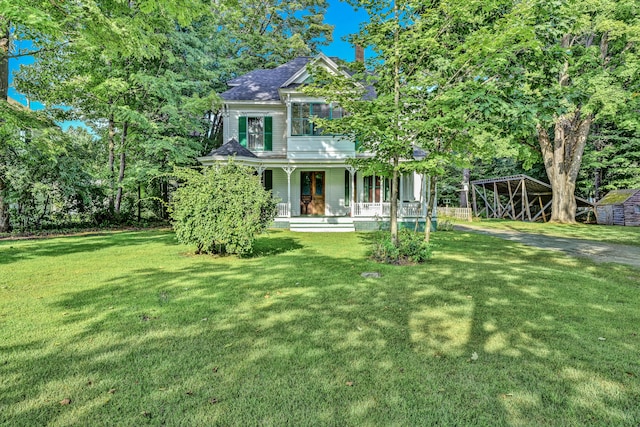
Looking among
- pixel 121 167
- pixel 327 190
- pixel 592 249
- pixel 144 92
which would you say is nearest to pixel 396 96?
pixel 592 249

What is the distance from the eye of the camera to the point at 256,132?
1714 centimetres

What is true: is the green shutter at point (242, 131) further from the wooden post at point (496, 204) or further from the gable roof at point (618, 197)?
the gable roof at point (618, 197)

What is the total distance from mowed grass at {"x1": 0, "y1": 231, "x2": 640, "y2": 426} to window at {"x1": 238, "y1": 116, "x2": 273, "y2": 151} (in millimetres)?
11189

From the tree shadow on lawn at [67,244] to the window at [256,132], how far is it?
639cm

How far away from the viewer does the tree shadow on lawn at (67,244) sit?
8406 millimetres

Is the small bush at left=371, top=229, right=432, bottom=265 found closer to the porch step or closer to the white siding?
the porch step

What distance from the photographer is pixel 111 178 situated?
1529 centimetres

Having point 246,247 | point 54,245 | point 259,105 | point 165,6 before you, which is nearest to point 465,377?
point 246,247

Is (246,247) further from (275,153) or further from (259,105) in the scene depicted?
(259,105)

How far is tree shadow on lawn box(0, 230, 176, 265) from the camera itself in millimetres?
8406

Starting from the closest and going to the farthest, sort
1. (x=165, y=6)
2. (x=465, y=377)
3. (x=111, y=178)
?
(x=465, y=377)
(x=165, y=6)
(x=111, y=178)

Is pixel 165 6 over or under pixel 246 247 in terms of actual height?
over

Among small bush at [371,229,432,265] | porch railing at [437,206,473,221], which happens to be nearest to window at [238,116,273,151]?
small bush at [371,229,432,265]

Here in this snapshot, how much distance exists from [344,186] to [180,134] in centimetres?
877
